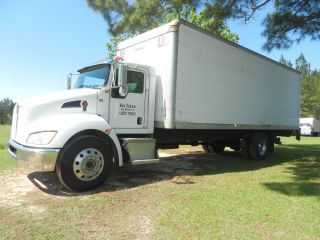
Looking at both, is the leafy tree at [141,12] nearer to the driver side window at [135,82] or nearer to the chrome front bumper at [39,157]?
the driver side window at [135,82]

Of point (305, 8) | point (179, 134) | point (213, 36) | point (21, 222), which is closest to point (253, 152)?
point (179, 134)

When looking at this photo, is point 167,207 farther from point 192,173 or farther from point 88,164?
point 192,173

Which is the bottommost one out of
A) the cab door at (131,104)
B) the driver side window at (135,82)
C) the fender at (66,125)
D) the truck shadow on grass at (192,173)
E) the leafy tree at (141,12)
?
the truck shadow on grass at (192,173)

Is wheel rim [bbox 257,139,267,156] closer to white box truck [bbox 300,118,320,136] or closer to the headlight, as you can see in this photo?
the headlight

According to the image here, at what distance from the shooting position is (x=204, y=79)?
8789 millimetres

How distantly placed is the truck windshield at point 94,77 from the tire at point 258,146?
20.5 feet

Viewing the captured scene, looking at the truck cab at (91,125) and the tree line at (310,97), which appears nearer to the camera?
the truck cab at (91,125)

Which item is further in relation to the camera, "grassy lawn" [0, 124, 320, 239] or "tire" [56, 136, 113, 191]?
"tire" [56, 136, 113, 191]

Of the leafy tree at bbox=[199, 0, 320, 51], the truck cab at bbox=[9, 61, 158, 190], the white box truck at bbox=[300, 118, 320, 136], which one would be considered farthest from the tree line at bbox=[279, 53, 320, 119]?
the truck cab at bbox=[9, 61, 158, 190]

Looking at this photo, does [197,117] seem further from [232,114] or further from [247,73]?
[247,73]

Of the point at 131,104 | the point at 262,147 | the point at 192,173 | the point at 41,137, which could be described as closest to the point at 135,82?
the point at 131,104

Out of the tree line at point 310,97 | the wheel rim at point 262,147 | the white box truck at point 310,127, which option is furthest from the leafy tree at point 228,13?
the tree line at point 310,97

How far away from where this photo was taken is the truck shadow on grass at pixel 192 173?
274 inches

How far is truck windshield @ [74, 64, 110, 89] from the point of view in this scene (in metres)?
7.41
